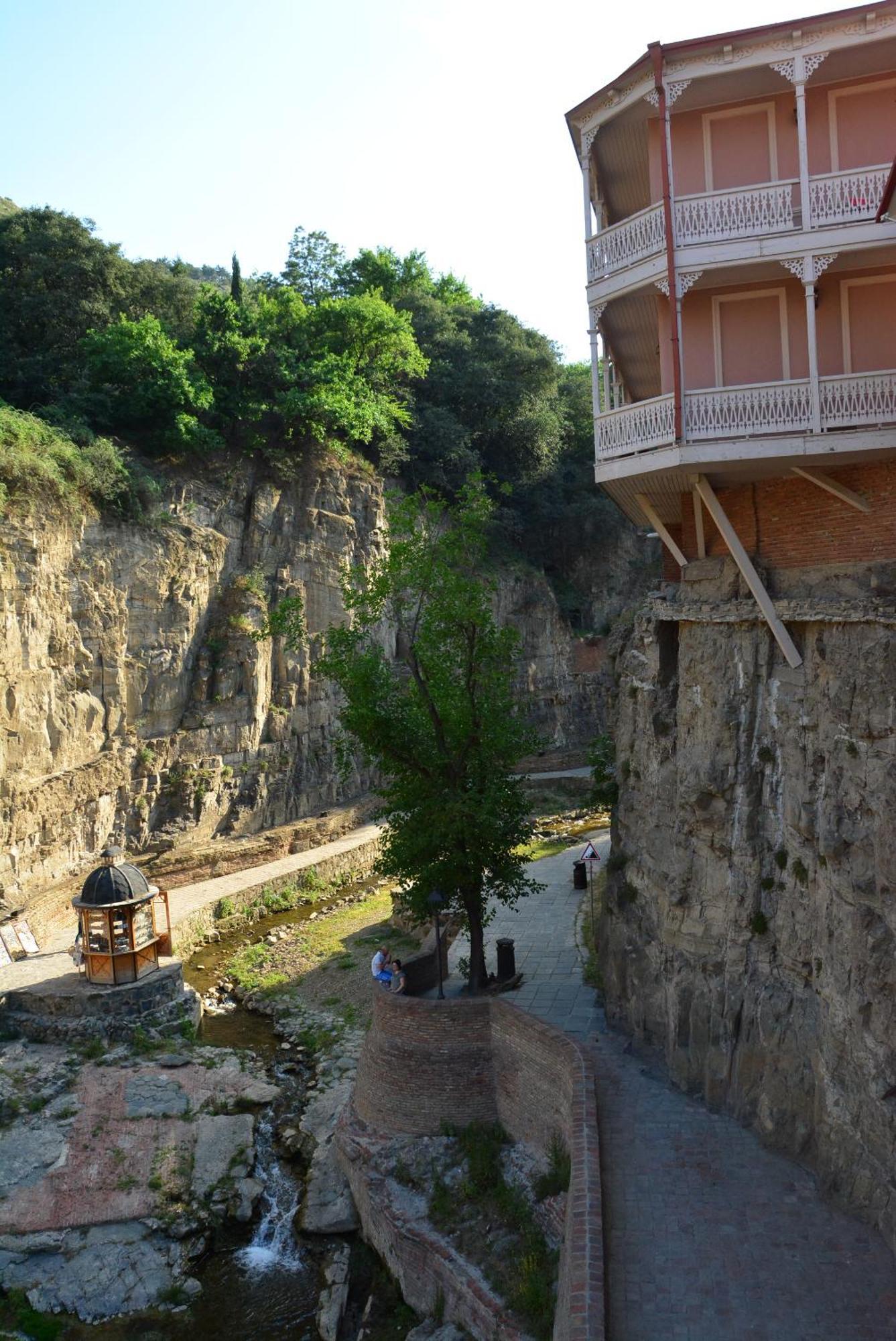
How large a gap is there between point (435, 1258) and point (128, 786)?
18153mm

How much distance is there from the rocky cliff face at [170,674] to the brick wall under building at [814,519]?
1813 cm

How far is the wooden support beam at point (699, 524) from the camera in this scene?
13484mm

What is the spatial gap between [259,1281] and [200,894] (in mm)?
14271

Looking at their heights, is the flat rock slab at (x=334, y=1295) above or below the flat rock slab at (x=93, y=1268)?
below

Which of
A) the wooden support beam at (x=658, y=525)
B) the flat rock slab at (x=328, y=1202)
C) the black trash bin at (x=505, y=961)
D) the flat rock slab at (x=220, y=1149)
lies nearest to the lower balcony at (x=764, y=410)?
the wooden support beam at (x=658, y=525)

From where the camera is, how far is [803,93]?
11.3 meters

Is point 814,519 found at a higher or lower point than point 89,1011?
higher

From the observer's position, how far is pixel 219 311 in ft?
108

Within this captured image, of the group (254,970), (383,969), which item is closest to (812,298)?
(383,969)

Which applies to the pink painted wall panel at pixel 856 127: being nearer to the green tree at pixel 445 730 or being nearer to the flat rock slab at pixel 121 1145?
the green tree at pixel 445 730

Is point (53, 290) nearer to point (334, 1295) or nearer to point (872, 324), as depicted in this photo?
point (872, 324)

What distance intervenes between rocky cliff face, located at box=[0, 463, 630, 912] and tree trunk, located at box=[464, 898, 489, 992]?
12.2 m

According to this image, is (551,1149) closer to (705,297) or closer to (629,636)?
(629,636)

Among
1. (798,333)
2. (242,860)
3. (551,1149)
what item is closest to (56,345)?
(242,860)
